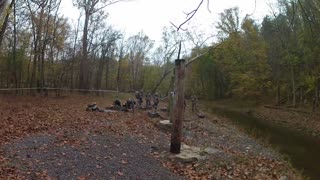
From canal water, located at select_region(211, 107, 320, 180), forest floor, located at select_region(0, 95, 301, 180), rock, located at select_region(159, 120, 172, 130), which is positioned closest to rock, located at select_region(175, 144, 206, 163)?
forest floor, located at select_region(0, 95, 301, 180)

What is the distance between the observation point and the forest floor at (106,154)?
8969 millimetres

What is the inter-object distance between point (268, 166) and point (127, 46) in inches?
2164

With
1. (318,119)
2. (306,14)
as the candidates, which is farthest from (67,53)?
(306,14)

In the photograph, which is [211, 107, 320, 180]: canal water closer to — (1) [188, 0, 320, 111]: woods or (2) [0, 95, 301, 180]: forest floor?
(2) [0, 95, 301, 180]: forest floor

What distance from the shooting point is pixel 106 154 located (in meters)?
10.9

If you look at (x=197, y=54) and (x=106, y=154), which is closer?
(x=106, y=154)

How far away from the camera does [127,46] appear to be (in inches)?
2586

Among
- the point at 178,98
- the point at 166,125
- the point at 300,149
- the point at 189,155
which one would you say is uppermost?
the point at 178,98

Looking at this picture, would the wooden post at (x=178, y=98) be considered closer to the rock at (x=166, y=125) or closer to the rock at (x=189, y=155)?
the rock at (x=189, y=155)

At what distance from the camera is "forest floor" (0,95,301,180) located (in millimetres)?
8969

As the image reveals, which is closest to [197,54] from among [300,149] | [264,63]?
[264,63]

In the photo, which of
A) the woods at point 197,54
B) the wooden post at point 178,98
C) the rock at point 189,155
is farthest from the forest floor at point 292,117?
the wooden post at point 178,98

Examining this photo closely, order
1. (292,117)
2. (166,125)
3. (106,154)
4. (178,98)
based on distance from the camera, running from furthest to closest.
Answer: (292,117), (166,125), (178,98), (106,154)

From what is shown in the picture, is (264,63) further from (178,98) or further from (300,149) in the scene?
(178,98)
